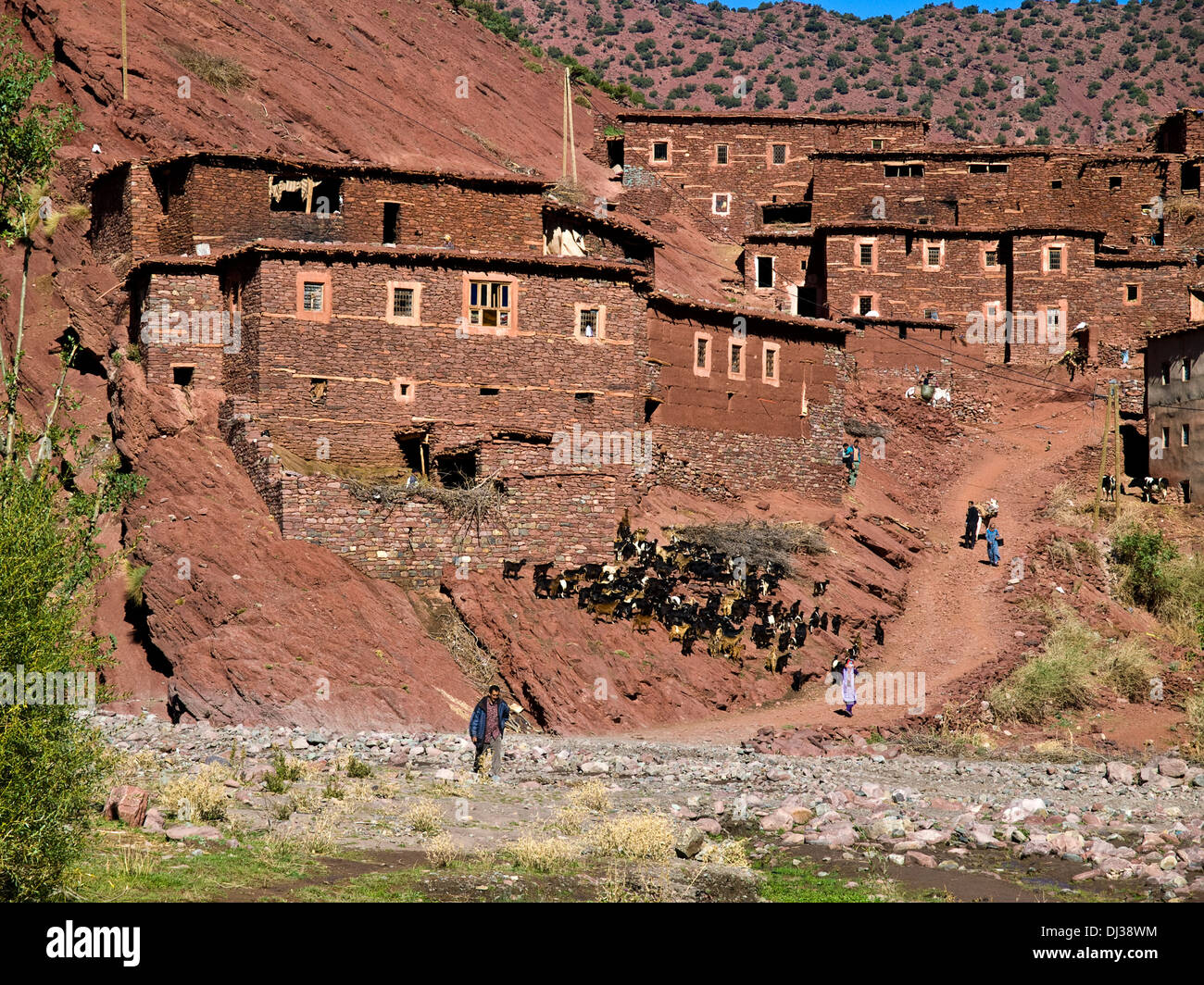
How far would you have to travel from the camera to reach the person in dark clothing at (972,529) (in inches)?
1757

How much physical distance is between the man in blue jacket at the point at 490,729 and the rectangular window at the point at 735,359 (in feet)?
60.9

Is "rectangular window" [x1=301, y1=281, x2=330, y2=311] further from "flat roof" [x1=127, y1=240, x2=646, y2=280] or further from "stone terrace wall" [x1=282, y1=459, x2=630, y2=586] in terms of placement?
"stone terrace wall" [x1=282, y1=459, x2=630, y2=586]

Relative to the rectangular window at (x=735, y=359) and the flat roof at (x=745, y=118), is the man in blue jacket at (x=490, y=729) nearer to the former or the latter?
the rectangular window at (x=735, y=359)

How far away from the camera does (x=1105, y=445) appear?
160 feet

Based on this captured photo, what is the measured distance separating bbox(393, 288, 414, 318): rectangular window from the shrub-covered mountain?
89923 mm

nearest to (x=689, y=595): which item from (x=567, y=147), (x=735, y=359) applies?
(x=735, y=359)

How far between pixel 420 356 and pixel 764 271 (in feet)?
76.9

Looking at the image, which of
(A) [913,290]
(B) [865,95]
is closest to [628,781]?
(A) [913,290]

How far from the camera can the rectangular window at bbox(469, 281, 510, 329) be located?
3838 centimetres

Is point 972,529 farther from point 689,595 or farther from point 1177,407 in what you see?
point 689,595

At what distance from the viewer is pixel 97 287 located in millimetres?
40750

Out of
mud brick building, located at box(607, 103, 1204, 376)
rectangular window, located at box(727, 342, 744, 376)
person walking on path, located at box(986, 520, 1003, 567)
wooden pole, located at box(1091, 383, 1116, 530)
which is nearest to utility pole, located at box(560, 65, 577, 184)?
mud brick building, located at box(607, 103, 1204, 376)

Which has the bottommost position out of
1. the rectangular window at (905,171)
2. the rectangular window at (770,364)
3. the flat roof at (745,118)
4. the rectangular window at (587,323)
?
the rectangular window at (770,364)

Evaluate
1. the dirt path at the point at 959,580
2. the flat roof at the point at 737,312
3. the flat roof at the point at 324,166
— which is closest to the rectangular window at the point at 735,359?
the flat roof at the point at 737,312
